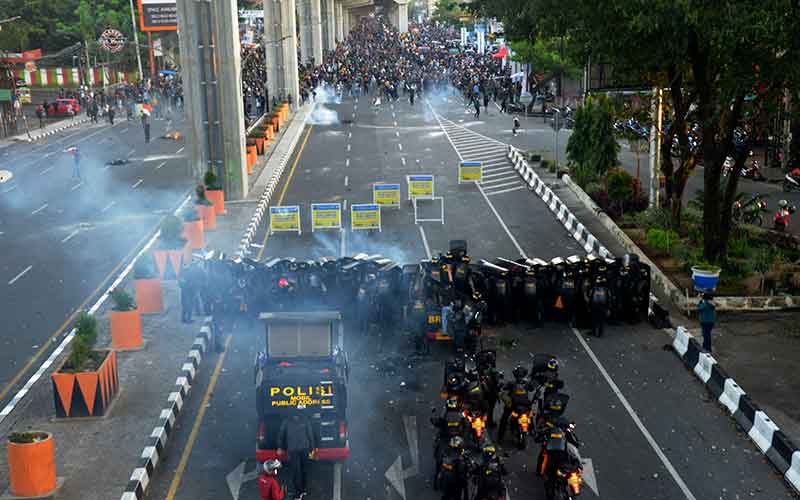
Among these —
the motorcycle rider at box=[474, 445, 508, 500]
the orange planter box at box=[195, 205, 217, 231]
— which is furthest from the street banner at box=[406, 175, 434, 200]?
the motorcycle rider at box=[474, 445, 508, 500]

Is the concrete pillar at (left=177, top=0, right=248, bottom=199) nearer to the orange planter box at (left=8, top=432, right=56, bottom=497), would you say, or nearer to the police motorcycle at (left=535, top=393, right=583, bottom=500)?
the orange planter box at (left=8, top=432, right=56, bottom=497)

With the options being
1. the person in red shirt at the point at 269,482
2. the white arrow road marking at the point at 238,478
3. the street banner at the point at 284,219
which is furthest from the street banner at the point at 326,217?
the person in red shirt at the point at 269,482

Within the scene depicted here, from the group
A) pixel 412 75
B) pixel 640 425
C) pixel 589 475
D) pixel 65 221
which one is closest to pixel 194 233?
pixel 65 221

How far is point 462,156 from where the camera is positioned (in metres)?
47.0

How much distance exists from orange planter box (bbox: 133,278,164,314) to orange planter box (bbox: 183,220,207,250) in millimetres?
5756

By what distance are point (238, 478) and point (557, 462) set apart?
5127 mm

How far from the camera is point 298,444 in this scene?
560 inches

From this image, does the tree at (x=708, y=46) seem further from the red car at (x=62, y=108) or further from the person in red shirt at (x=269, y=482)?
the red car at (x=62, y=108)

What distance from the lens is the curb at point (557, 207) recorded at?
28.8 metres

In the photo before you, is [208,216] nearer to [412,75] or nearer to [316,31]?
[412,75]

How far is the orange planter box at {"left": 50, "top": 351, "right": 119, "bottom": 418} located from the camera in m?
17.0

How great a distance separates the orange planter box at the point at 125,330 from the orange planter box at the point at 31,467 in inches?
253

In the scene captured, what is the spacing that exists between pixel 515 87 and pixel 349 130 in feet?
61.6

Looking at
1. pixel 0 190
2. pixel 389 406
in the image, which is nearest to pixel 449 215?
pixel 389 406
